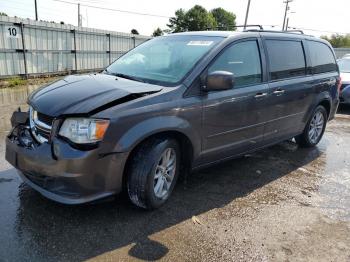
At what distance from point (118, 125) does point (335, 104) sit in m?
4.85

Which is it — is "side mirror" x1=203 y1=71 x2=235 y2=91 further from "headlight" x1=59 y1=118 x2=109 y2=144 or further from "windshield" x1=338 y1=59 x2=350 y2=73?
"windshield" x1=338 y1=59 x2=350 y2=73

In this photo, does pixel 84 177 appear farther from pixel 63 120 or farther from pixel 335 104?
pixel 335 104

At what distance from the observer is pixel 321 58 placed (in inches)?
234

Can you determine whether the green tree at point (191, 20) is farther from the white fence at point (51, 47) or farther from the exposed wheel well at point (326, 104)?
the exposed wheel well at point (326, 104)

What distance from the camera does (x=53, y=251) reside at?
281 centimetres

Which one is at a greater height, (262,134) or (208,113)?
(208,113)

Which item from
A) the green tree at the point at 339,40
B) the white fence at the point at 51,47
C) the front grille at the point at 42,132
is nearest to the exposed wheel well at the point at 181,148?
the front grille at the point at 42,132

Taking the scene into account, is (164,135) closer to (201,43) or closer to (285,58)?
(201,43)

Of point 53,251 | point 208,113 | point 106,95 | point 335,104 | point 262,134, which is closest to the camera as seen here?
point 53,251

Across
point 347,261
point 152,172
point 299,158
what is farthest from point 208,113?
point 299,158

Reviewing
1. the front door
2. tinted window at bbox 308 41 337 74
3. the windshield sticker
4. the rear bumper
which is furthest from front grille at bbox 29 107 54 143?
tinted window at bbox 308 41 337 74

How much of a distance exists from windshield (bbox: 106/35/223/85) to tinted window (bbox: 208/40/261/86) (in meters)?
0.19

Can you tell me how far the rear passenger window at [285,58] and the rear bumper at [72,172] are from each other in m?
2.62

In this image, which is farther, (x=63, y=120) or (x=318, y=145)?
(x=318, y=145)
